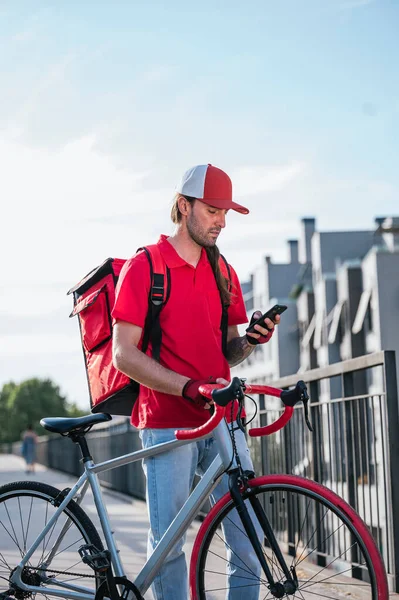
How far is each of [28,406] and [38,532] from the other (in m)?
145

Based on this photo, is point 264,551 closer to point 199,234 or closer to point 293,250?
point 199,234

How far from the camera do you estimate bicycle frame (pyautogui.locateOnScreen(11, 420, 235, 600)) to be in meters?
3.99

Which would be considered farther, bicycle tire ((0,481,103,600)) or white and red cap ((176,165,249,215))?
bicycle tire ((0,481,103,600))

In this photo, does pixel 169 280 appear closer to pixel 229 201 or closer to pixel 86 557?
pixel 229 201

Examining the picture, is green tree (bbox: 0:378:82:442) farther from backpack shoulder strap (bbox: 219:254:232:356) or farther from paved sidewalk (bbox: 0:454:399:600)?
backpack shoulder strap (bbox: 219:254:232:356)

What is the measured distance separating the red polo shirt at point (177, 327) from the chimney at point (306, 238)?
63723 mm

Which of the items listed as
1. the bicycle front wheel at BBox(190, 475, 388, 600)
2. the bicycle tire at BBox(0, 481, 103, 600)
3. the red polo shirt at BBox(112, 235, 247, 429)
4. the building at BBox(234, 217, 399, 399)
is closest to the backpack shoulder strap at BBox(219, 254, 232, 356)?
the red polo shirt at BBox(112, 235, 247, 429)

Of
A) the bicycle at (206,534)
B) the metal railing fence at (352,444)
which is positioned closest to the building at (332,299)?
the metal railing fence at (352,444)

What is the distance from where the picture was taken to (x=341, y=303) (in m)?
47.8

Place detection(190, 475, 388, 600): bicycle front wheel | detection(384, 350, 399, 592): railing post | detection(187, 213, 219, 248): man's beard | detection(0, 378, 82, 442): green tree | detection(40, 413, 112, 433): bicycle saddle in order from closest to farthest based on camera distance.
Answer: detection(190, 475, 388, 600): bicycle front wheel, detection(187, 213, 219, 248): man's beard, detection(40, 413, 112, 433): bicycle saddle, detection(384, 350, 399, 592): railing post, detection(0, 378, 82, 442): green tree

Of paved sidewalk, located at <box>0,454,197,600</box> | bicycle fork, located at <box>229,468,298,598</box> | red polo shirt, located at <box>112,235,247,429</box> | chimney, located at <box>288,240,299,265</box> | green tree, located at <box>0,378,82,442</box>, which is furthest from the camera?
green tree, located at <box>0,378,82,442</box>

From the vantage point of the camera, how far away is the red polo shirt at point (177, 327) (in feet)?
13.9

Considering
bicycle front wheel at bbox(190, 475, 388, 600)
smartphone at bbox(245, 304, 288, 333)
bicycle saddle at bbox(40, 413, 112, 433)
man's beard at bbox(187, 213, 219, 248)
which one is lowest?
bicycle front wheel at bbox(190, 475, 388, 600)

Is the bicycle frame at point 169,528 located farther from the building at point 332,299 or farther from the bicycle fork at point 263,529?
the building at point 332,299
